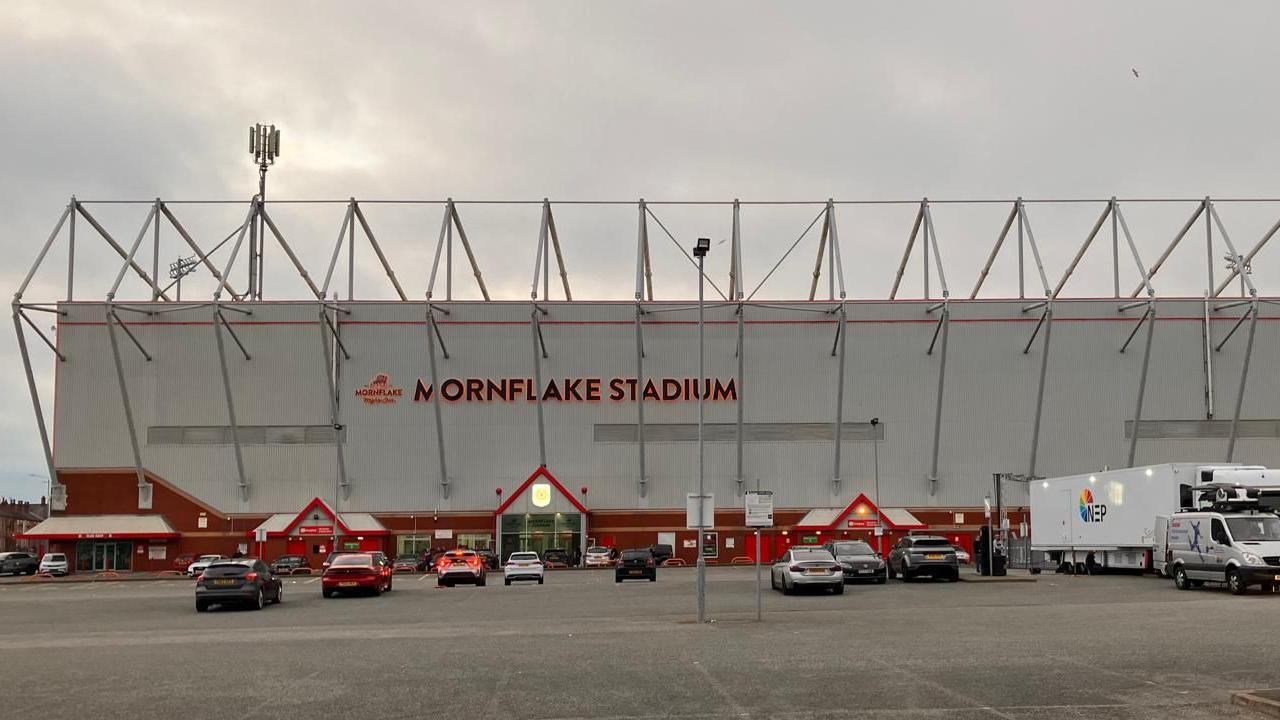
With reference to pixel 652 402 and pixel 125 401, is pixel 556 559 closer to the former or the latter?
pixel 652 402

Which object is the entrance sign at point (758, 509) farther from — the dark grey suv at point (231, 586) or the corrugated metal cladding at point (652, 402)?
the corrugated metal cladding at point (652, 402)

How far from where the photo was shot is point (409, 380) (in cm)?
7675

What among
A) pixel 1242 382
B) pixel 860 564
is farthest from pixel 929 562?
pixel 1242 382

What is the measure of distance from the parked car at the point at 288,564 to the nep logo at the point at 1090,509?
4204 centimetres

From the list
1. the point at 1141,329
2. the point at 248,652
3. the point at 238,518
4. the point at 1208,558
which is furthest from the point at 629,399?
the point at 248,652

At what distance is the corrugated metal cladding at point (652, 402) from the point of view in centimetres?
7612

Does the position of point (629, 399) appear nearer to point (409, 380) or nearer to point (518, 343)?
point (518, 343)

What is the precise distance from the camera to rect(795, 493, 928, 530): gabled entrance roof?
7388cm

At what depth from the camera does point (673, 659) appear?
19.5 meters

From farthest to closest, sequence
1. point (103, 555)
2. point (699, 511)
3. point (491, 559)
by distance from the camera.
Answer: point (103, 555) → point (491, 559) → point (699, 511)

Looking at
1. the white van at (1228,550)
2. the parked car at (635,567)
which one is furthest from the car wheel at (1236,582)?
the parked car at (635,567)

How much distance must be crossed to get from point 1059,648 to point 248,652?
1373cm

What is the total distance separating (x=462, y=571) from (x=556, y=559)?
81.6 ft

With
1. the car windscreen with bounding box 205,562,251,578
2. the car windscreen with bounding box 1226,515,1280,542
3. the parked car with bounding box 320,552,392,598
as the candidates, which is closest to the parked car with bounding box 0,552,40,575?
the parked car with bounding box 320,552,392,598
